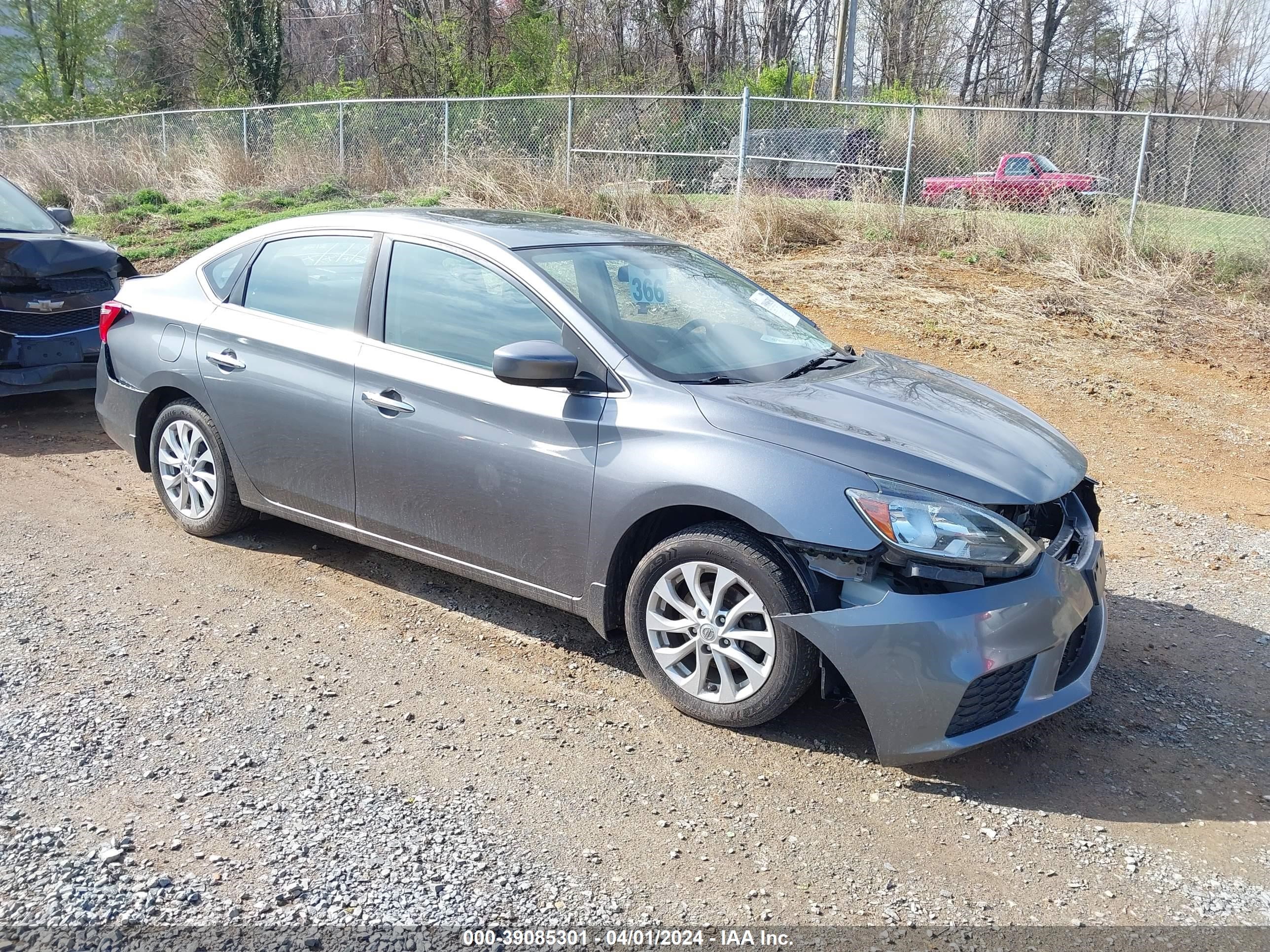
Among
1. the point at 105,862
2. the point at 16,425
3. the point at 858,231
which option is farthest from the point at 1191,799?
the point at 858,231

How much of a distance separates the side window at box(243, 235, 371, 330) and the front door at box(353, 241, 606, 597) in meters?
0.21

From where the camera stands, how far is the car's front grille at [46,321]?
7.15 meters

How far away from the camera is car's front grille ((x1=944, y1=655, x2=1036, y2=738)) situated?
3336mm

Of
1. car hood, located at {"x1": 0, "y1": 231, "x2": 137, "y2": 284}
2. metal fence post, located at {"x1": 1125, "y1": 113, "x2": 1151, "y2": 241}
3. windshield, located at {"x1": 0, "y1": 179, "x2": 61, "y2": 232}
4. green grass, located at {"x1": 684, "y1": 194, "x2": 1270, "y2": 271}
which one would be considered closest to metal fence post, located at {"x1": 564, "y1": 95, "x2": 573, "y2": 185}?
green grass, located at {"x1": 684, "y1": 194, "x2": 1270, "y2": 271}

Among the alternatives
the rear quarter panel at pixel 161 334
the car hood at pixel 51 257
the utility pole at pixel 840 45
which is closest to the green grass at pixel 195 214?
the car hood at pixel 51 257

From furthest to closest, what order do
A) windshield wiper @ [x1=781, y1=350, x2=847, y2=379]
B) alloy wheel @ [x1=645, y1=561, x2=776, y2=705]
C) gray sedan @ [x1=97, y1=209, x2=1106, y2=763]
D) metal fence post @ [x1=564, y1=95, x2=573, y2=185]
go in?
1. metal fence post @ [x1=564, y1=95, x2=573, y2=185]
2. windshield wiper @ [x1=781, y1=350, x2=847, y2=379]
3. alloy wheel @ [x1=645, y1=561, x2=776, y2=705]
4. gray sedan @ [x1=97, y1=209, x2=1106, y2=763]

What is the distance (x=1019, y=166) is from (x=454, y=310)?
1166 cm

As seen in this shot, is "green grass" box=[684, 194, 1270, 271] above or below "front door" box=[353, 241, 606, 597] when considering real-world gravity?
above

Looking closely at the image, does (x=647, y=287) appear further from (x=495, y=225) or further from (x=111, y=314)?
(x=111, y=314)

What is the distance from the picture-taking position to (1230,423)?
831cm

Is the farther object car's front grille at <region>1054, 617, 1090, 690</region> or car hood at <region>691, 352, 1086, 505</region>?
car's front grille at <region>1054, 617, 1090, 690</region>

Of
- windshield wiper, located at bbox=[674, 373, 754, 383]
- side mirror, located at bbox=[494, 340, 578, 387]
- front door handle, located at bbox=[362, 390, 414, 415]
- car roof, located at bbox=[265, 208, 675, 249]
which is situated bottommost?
front door handle, located at bbox=[362, 390, 414, 415]

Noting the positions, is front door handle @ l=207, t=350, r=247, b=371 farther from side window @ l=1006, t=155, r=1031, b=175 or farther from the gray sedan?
side window @ l=1006, t=155, r=1031, b=175

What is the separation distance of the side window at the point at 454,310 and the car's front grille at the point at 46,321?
3.93 meters
